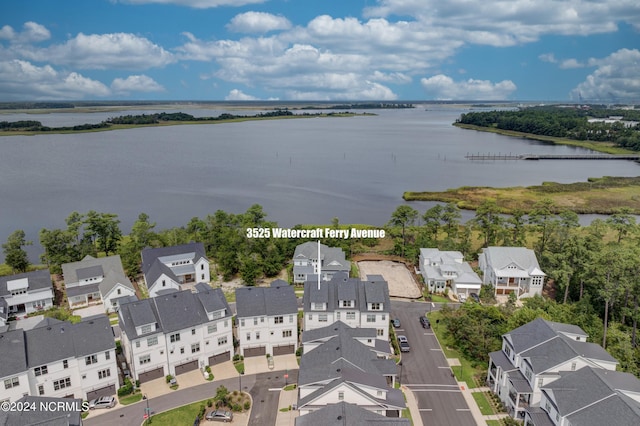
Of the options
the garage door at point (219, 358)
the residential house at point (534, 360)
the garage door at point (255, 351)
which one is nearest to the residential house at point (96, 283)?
the garage door at point (219, 358)

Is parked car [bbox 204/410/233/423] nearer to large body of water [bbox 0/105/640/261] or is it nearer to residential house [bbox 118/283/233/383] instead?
residential house [bbox 118/283/233/383]

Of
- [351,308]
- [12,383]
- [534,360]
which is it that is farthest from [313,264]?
[12,383]

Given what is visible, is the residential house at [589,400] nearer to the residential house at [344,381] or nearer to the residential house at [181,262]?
the residential house at [344,381]

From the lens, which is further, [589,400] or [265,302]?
[265,302]

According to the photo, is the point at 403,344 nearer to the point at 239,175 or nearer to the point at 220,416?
the point at 220,416

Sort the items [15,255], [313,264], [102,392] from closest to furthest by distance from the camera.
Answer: [102,392], [15,255], [313,264]

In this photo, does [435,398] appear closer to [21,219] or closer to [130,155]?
[21,219]
